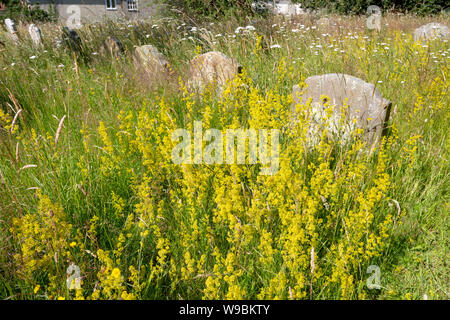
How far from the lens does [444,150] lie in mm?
2895

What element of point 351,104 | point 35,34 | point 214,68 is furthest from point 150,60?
point 35,34

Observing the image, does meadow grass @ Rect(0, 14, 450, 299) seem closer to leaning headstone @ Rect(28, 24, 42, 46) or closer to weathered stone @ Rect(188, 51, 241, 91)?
weathered stone @ Rect(188, 51, 241, 91)

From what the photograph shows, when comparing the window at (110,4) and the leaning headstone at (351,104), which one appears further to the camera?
the window at (110,4)

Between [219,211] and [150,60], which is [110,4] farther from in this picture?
[219,211]

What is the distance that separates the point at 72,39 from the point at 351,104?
16.3 ft

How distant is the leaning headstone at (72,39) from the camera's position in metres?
5.61

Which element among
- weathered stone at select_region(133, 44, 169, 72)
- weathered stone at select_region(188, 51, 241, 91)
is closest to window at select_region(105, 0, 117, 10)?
weathered stone at select_region(133, 44, 169, 72)

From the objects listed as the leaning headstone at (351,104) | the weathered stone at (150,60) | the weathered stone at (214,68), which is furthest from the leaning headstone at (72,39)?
the leaning headstone at (351,104)

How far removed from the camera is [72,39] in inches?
227

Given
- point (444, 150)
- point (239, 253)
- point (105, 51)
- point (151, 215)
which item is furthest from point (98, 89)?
point (444, 150)

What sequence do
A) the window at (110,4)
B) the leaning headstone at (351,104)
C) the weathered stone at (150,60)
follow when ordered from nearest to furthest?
the leaning headstone at (351,104) → the weathered stone at (150,60) → the window at (110,4)

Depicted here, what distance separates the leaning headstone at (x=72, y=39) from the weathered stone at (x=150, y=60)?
138 cm

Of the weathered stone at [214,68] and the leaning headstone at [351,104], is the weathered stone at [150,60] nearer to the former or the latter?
the weathered stone at [214,68]
